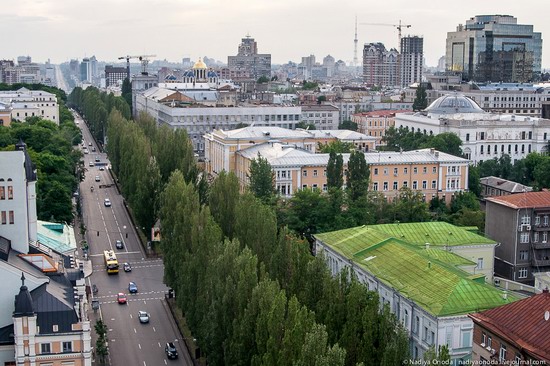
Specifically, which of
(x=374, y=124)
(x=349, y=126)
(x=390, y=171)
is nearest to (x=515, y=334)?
(x=390, y=171)

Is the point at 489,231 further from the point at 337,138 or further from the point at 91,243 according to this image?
the point at 337,138

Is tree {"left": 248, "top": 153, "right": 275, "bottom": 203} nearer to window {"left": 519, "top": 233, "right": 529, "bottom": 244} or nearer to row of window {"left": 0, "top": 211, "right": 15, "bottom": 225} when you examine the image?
window {"left": 519, "top": 233, "right": 529, "bottom": 244}

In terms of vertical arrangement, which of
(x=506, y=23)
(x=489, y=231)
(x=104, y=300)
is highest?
(x=506, y=23)

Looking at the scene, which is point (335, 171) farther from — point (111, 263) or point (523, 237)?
point (111, 263)

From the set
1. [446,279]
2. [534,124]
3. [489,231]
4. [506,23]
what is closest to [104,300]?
[446,279]

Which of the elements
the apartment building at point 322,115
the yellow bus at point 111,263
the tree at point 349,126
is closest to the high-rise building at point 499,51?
the apartment building at point 322,115

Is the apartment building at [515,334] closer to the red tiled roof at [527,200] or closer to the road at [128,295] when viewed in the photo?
the road at [128,295]
